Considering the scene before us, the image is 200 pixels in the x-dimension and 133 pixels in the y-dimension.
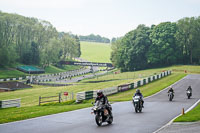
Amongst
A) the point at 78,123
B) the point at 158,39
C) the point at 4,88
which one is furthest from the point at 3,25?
the point at 78,123

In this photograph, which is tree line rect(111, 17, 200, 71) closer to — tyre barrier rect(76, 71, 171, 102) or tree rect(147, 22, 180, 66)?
tree rect(147, 22, 180, 66)

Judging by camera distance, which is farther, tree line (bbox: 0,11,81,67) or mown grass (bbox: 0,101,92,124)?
tree line (bbox: 0,11,81,67)

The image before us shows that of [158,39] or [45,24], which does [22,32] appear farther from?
[158,39]

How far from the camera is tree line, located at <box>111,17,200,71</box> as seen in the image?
101750mm

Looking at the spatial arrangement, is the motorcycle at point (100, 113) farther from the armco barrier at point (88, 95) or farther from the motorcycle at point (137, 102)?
the armco barrier at point (88, 95)

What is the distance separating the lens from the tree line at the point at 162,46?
10175cm

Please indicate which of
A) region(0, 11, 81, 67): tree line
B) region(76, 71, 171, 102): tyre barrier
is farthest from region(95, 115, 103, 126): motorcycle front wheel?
region(0, 11, 81, 67): tree line

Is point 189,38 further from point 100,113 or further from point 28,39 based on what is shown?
point 100,113

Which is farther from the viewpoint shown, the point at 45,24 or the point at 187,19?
the point at 45,24

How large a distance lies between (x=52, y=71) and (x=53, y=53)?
7.71m

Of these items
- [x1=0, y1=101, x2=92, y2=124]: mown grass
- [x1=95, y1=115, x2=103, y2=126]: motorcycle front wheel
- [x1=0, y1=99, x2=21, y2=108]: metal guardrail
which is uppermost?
[x1=95, y1=115, x2=103, y2=126]: motorcycle front wheel

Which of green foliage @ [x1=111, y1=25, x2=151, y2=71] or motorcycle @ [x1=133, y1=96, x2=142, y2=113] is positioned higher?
green foliage @ [x1=111, y1=25, x2=151, y2=71]

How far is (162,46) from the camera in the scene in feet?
333

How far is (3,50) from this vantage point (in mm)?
95438
